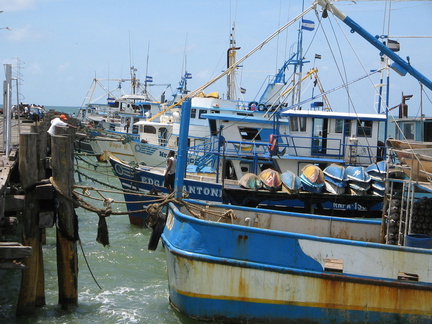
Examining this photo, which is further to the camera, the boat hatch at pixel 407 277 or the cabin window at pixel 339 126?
the cabin window at pixel 339 126

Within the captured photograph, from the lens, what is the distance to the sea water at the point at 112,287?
10.6m

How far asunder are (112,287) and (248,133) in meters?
9.11

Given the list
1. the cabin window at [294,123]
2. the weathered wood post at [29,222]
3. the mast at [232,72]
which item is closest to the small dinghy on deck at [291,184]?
the cabin window at [294,123]

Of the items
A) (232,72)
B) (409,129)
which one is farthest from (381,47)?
(232,72)

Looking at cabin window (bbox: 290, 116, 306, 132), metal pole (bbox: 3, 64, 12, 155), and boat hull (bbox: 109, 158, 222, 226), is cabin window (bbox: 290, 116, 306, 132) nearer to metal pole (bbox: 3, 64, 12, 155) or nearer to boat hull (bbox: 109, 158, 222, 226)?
boat hull (bbox: 109, 158, 222, 226)

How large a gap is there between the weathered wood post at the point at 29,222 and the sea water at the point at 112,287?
0.38 meters

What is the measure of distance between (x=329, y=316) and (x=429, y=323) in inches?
65.3

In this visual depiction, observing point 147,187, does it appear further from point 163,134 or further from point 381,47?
point 163,134

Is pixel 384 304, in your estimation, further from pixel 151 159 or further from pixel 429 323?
pixel 151 159

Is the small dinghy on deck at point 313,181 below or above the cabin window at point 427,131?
below

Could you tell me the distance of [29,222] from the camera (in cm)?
981

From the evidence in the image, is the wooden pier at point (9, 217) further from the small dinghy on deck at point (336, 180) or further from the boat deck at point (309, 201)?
the small dinghy on deck at point (336, 180)

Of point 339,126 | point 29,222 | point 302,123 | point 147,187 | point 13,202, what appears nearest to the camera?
point 13,202

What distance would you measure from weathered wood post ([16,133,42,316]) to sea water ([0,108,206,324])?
0.38 m
